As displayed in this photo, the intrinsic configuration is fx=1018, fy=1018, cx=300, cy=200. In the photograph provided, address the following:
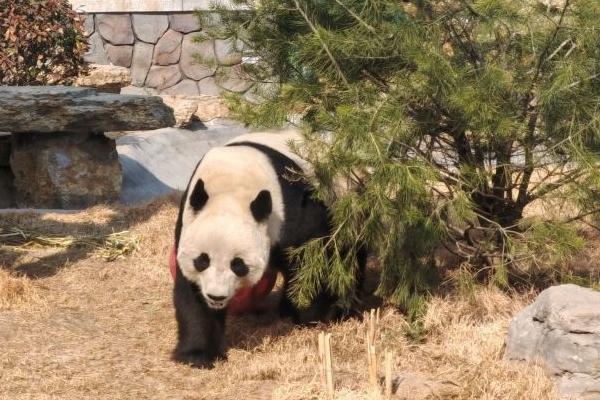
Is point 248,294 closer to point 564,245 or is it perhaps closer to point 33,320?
point 33,320

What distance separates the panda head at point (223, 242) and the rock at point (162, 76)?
31.2ft

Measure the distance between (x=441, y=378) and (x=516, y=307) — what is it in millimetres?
1214

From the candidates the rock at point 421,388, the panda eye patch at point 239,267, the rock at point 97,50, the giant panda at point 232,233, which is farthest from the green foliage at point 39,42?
the rock at point 421,388

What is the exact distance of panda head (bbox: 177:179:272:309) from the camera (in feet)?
18.6

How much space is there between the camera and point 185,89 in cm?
1515

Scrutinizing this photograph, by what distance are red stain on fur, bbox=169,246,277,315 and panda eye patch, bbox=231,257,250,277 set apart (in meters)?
0.18

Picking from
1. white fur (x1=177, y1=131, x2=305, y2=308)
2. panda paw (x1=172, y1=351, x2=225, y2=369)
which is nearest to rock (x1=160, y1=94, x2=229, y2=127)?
white fur (x1=177, y1=131, x2=305, y2=308)

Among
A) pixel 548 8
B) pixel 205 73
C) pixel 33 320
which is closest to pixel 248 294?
pixel 33 320

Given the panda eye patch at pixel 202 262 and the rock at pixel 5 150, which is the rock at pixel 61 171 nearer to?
the rock at pixel 5 150

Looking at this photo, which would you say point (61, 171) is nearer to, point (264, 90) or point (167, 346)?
point (264, 90)

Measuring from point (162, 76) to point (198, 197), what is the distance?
9.69m

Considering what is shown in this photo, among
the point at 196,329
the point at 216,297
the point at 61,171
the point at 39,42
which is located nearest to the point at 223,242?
the point at 216,297

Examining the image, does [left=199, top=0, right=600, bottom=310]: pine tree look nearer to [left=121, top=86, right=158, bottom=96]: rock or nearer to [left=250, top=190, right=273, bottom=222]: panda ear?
[left=250, top=190, right=273, bottom=222]: panda ear

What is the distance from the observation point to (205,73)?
15.1 metres
